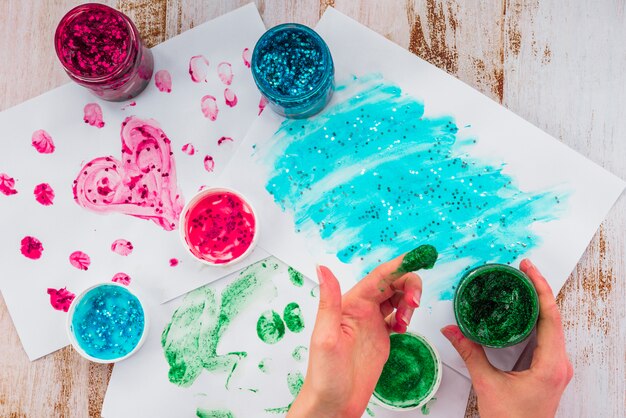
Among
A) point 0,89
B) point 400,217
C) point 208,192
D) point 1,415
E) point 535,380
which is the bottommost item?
point 1,415

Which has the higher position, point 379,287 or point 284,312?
point 379,287

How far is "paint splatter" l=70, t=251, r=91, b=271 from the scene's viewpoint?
1427 mm

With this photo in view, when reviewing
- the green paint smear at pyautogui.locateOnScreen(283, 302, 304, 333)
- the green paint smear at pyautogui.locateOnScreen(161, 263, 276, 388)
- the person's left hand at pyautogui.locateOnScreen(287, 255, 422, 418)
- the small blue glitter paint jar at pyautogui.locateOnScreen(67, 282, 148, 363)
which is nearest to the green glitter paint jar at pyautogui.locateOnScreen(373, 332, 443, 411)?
the person's left hand at pyautogui.locateOnScreen(287, 255, 422, 418)

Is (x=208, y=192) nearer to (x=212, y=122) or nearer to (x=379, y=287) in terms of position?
(x=212, y=122)

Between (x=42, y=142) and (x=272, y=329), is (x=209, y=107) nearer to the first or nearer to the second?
(x=42, y=142)

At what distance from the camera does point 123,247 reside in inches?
56.0

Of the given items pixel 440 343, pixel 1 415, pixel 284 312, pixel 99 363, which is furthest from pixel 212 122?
pixel 1 415

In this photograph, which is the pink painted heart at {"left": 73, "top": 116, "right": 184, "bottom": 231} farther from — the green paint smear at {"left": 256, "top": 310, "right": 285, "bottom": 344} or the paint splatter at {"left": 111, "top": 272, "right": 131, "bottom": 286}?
the green paint smear at {"left": 256, "top": 310, "right": 285, "bottom": 344}

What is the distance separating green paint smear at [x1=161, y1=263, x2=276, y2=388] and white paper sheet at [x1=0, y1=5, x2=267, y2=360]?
0.14 ft

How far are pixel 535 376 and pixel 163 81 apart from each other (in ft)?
3.49

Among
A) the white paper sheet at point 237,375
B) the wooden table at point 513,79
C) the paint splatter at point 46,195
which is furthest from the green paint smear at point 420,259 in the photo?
the paint splatter at point 46,195

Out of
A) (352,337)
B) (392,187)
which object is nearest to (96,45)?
(392,187)

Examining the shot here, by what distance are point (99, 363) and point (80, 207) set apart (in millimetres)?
373

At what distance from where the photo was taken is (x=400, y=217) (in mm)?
1396
